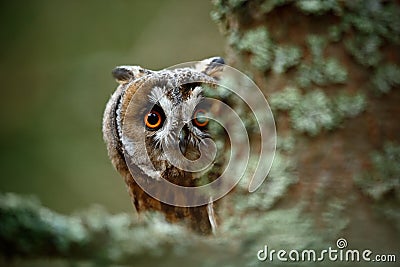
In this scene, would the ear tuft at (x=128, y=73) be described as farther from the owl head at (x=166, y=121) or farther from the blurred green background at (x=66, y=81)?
the blurred green background at (x=66, y=81)

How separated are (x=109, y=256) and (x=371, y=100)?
0.49 m

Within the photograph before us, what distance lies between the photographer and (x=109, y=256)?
746mm

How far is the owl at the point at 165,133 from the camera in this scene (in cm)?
176

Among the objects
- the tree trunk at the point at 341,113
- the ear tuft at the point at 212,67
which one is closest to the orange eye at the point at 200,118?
the ear tuft at the point at 212,67

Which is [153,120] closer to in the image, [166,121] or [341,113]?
[166,121]

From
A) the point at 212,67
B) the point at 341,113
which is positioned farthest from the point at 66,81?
the point at 341,113

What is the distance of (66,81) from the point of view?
178 inches

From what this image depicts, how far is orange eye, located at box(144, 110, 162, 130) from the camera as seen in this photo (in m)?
1.84

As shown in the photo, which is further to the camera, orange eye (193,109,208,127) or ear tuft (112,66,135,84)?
ear tuft (112,66,135,84)

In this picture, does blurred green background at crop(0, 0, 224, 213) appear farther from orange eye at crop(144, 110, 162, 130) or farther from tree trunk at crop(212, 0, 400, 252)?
tree trunk at crop(212, 0, 400, 252)

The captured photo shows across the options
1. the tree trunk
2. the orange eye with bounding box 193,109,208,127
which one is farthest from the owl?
the tree trunk

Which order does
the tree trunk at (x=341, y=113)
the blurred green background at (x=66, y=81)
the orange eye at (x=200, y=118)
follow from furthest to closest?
the blurred green background at (x=66, y=81), the orange eye at (x=200, y=118), the tree trunk at (x=341, y=113)

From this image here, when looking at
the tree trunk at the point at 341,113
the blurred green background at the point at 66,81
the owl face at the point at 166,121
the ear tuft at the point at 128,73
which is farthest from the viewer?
the blurred green background at the point at 66,81

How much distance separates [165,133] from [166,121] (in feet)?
0.13
